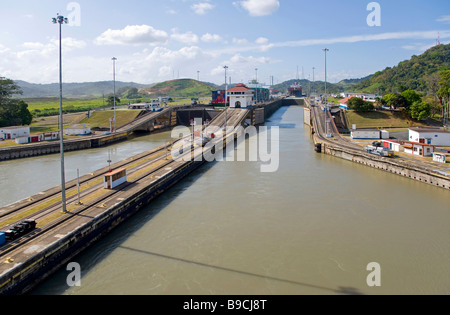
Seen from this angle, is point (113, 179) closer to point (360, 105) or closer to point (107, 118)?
point (107, 118)

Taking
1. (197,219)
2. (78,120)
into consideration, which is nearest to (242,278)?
(197,219)

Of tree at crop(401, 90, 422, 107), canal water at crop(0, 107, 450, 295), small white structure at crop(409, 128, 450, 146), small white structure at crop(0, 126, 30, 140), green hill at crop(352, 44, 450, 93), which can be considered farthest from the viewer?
green hill at crop(352, 44, 450, 93)

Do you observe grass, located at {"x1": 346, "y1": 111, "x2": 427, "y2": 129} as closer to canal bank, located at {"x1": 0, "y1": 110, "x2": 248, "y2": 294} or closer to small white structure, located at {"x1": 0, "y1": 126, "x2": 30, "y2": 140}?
canal bank, located at {"x1": 0, "y1": 110, "x2": 248, "y2": 294}

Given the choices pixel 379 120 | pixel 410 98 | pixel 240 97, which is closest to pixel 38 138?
pixel 240 97

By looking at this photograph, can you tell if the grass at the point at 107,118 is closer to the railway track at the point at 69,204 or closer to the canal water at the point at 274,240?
the railway track at the point at 69,204

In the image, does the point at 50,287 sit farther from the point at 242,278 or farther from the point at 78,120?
the point at 78,120

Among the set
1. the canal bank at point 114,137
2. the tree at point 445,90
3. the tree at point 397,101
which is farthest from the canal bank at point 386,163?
the canal bank at point 114,137

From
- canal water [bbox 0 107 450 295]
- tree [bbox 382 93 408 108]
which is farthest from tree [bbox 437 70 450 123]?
canal water [bbox 0 107 450 295]
